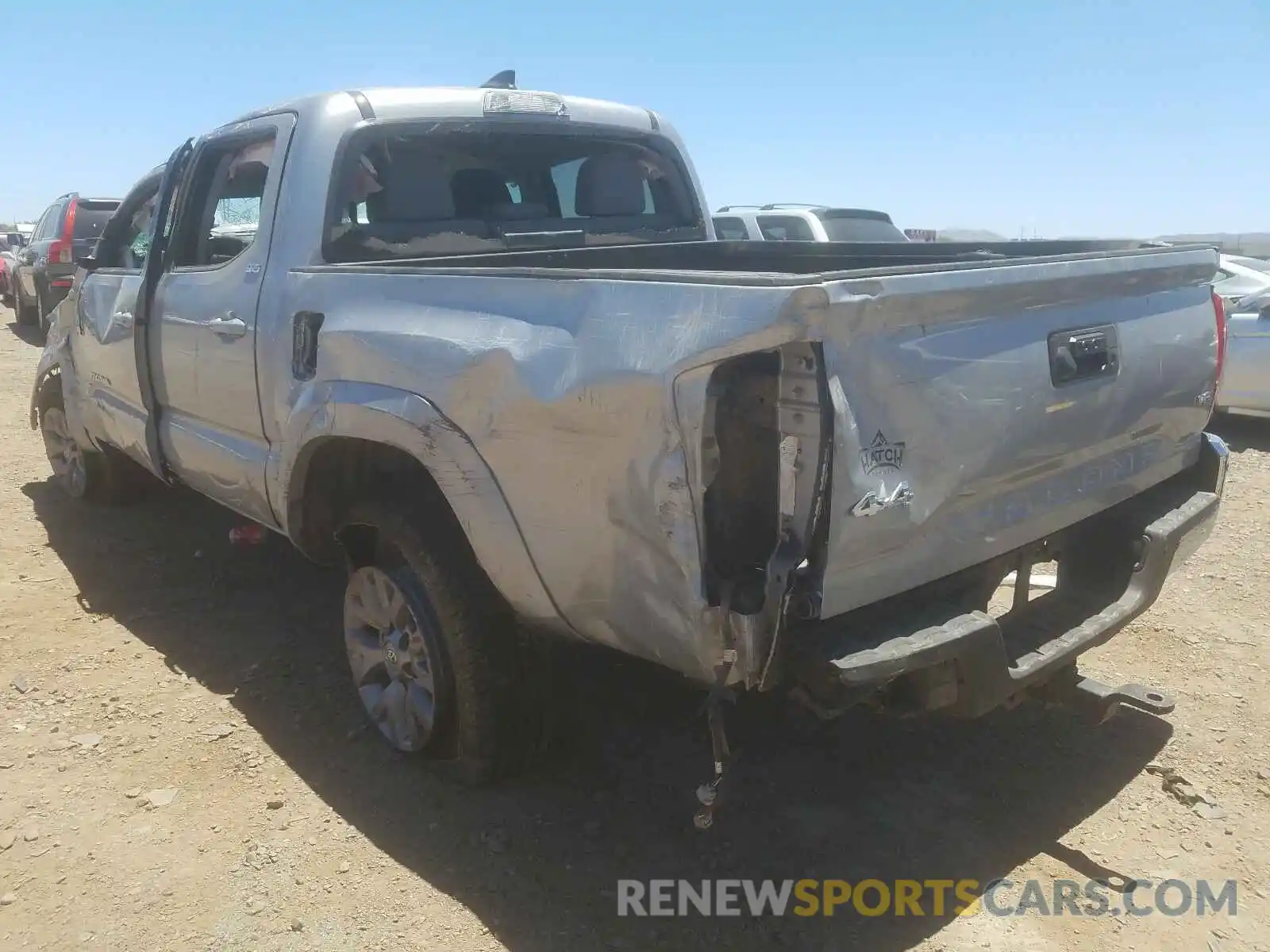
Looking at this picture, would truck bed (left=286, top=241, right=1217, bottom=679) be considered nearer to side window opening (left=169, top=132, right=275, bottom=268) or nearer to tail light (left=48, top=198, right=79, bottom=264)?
side window opening (left=169, top=132, right=275, bottom=268)

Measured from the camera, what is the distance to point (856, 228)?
964 cm

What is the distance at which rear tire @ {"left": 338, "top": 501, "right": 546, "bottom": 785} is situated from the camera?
9.06 ft

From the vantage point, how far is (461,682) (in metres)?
2.79

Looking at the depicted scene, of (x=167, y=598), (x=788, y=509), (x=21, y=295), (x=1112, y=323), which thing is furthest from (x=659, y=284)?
(x=21, y=295)

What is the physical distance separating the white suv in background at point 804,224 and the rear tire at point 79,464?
18.1ft

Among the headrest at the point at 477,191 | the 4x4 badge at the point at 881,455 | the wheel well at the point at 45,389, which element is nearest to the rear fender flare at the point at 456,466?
the 4x4 badge at the point at 881,455

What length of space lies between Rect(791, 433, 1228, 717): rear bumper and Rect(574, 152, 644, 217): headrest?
2.35m

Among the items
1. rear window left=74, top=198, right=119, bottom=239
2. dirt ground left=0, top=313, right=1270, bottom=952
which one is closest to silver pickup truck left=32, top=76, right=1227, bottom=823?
dirt ground left=0, top=313, right=1270, bottom=952

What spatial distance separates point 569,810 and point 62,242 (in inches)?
490

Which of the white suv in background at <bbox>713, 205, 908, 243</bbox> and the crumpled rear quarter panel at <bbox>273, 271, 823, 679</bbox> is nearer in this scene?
the crumpled rear quarter panel at <bbox>273, 271, 823, 679</bbox>

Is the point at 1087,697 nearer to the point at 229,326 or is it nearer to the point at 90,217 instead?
the point at 229,326

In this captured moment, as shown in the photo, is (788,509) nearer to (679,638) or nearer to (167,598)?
(679,638)

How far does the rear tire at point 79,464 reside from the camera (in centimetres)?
557

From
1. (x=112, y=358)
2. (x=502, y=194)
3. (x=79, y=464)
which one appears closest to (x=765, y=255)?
(x=502, y=194)
